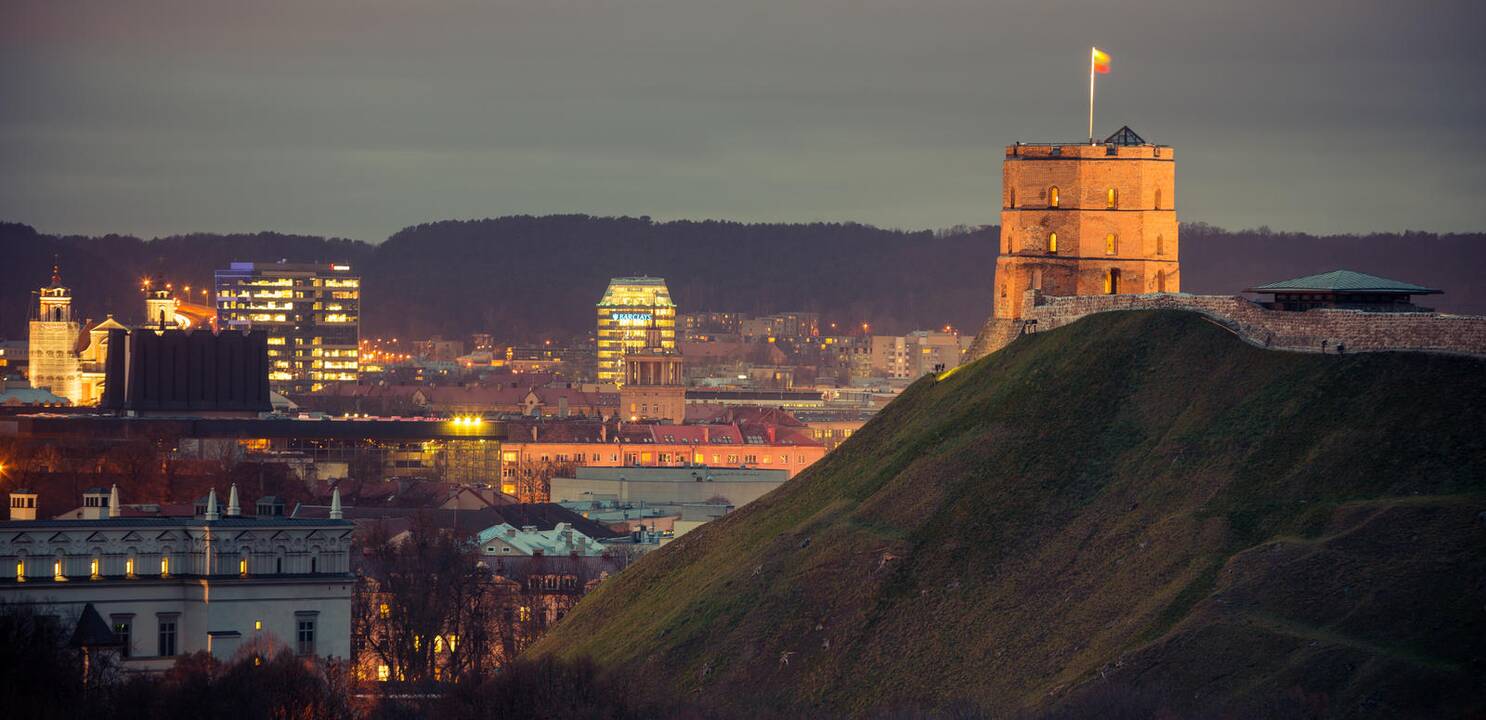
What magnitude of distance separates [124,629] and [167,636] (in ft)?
4.41

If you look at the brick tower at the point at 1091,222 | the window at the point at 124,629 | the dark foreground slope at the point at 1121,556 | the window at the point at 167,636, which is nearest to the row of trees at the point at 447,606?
A: the window at the point at 167,636

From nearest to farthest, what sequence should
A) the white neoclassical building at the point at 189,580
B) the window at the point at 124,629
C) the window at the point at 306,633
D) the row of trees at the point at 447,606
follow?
1. the window at the point at 124,629
2. the white neoclassical building at the point at 189,580
3. the window at the point at 306,633
4. the row of trees at the point at 447,606

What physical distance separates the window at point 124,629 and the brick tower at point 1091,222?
2881 cm

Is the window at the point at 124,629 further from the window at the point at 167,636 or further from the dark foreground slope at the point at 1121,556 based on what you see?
the dark foreground slope at the point at 1121,556

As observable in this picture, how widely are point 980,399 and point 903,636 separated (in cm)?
1450

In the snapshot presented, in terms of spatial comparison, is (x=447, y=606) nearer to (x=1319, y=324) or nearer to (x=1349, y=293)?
(x=1349, y=293)

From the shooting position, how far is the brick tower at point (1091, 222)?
10594 cm

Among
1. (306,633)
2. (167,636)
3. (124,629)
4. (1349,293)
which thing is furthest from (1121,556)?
(124,629)

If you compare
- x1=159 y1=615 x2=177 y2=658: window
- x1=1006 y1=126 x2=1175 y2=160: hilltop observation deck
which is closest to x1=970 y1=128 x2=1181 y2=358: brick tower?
x1=1006 y1=126 x2=1175 y2=160: hilltop observation deck

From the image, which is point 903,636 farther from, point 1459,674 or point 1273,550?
point 1459,674

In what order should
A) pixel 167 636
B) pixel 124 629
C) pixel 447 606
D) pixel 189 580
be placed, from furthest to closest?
pixel 447 606 < pixel 189 580 < pixel 167 636 < pixel 124 629

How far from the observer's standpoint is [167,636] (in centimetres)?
10206

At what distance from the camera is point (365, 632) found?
389ft

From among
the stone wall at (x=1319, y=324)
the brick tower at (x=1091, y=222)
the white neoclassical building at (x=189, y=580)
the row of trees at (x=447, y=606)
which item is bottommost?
the row of trees at (x=447, y=606)
